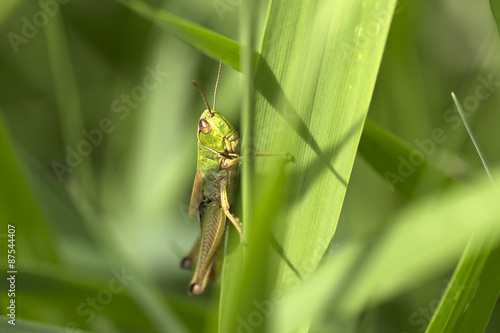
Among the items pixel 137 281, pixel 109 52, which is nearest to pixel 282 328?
pixel 137 281

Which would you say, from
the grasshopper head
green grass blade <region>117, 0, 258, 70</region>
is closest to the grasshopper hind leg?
the grasshopper head

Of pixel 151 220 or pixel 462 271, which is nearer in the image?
pixel 462 271

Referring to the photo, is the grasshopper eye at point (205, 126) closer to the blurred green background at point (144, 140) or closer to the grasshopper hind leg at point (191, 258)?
the blurred green background at point (144, 140)

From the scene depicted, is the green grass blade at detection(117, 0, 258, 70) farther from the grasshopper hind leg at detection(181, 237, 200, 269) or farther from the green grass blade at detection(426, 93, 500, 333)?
the grasshopper hind leg at detection(181, 237, 200, 269)

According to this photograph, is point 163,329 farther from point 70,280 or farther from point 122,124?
point 122,124

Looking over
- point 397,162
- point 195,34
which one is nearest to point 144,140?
point 195,34
